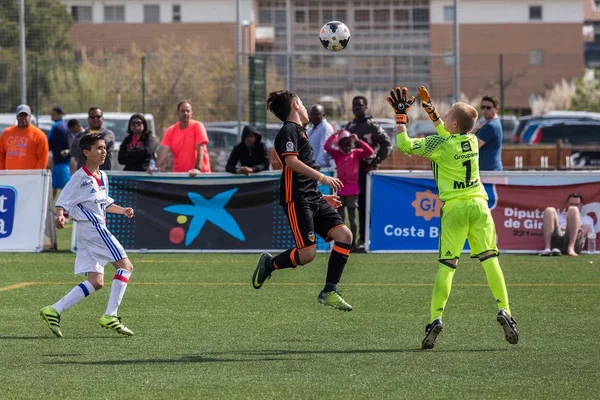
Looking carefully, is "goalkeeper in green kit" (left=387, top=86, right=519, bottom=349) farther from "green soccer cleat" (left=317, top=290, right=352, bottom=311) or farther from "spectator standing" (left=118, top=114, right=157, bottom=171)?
"spectator standing" (left=118, top=114, right=157, bottom=171)

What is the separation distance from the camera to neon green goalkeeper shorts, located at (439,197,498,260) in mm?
8672

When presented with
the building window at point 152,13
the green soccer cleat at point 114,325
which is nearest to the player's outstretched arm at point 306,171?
the green soccer cleat at point 114,325

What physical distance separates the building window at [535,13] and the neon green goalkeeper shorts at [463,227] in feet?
185

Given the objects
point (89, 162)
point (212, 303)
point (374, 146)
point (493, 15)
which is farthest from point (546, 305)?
point (493, 15)

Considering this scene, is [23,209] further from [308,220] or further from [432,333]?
[432,333]

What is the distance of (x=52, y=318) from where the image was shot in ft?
29.9

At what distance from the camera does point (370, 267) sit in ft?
47.1

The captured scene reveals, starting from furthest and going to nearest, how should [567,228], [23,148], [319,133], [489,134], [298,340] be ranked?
[23,148] < [319,133] < [567,228] < [489,134] < [298,340]

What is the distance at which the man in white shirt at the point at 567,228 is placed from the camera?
15.4m

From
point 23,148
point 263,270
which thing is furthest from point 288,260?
point 23,148

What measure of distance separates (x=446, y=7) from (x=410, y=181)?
3794 cm

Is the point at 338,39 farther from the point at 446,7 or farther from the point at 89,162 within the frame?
the point at 446,7

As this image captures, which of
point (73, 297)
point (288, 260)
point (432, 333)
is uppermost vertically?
point (288, 260)

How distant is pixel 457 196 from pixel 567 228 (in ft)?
23.7
